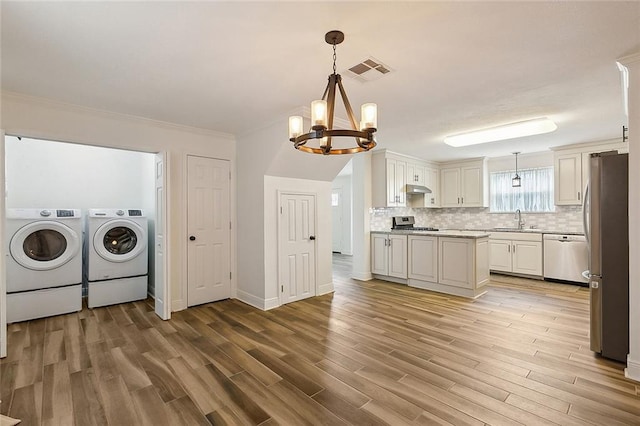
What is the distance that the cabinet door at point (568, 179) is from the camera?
5.21 metres

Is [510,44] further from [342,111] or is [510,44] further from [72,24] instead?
[72,24]

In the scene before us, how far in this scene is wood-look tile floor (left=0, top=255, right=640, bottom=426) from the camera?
6.16ft

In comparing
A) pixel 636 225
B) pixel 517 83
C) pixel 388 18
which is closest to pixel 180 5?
pixel 388 18

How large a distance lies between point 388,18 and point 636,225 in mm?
2334

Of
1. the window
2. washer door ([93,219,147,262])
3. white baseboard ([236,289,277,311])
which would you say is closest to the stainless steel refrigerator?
white baseboard ([236,289,277,311])

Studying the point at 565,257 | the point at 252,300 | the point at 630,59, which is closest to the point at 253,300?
the point at 252,300

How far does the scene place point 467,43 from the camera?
2076 mm

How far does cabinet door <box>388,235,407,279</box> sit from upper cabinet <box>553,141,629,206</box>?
9.72 feet

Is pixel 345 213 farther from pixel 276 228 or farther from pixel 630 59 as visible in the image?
pixel 630 59

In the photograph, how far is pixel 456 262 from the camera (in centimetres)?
454

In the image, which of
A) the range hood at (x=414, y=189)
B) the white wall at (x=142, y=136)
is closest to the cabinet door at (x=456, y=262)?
the range hood at (x=414, y=189)

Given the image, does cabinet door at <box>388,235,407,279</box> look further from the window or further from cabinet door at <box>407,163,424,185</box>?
the window

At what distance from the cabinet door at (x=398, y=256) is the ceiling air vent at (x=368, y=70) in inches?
127

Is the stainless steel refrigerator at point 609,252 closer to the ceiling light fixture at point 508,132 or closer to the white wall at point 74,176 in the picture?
the ceiling light fixture at point 508,132
